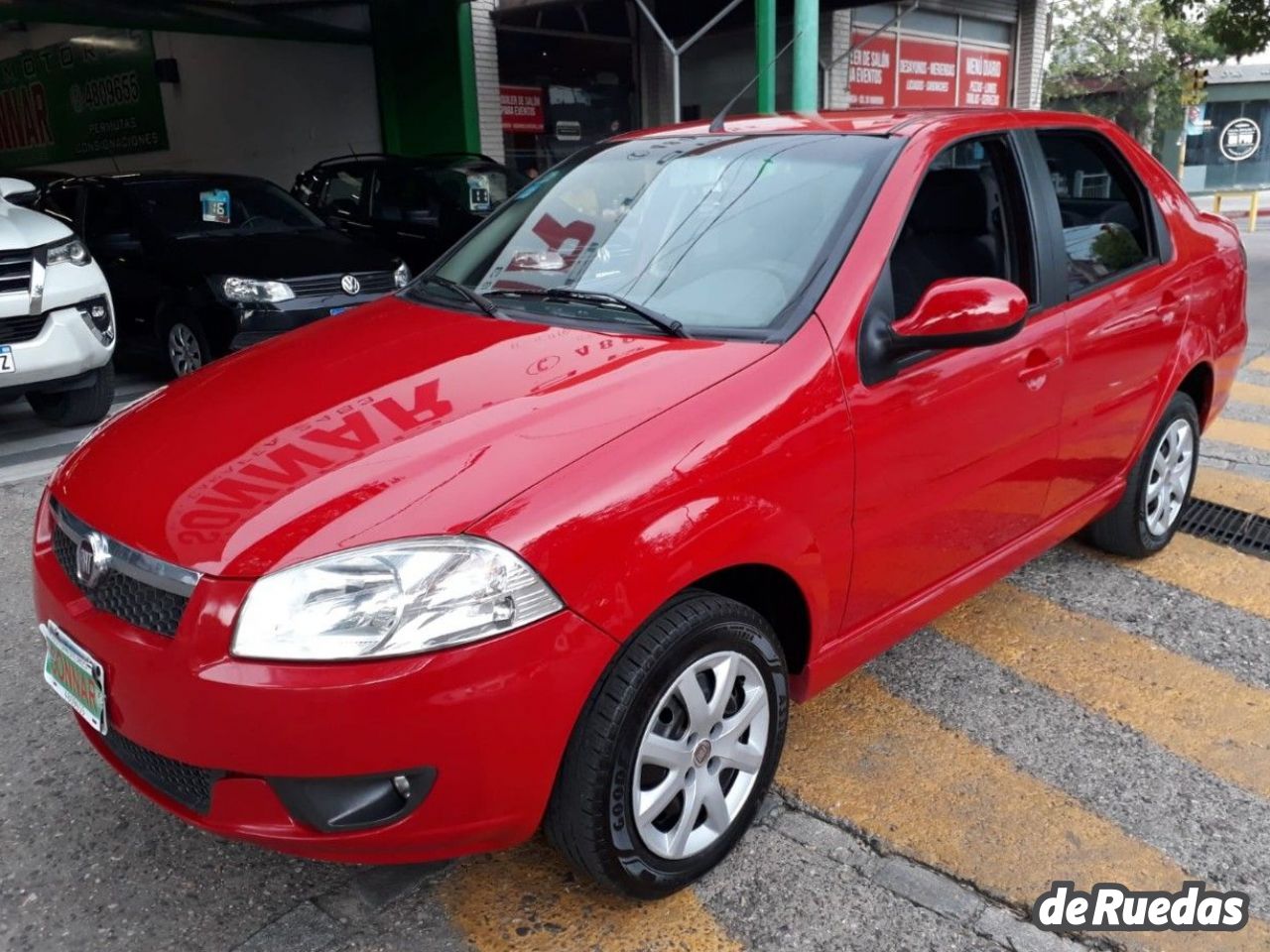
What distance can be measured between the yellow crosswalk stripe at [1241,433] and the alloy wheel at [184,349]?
651 centimetres

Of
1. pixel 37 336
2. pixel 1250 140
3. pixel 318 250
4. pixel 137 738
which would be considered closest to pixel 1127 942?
pixel 137 738

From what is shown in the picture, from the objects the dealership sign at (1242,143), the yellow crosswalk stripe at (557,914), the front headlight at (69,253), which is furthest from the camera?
the dealership sign at (1242,143)

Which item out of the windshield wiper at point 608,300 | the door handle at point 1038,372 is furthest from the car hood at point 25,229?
the door handle at point 1038,372

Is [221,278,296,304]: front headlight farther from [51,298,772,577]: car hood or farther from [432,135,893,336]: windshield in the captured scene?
[51,298,772,577]: car hood

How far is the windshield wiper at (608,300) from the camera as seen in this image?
2625 millimetres

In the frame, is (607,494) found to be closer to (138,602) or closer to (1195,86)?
(138,602)

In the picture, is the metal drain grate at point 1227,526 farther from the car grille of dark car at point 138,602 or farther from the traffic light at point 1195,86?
the traffic light at point 1195,86

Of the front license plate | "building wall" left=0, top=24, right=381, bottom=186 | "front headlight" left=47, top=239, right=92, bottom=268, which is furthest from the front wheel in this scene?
"building wall" left=0, top=24, right=381, bottom=186

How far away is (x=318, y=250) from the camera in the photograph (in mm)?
8039

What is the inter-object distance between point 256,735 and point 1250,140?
44.5 meters

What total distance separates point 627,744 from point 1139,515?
8.90 feet

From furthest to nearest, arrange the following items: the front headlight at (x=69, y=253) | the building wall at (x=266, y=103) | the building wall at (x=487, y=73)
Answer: the building wall at (x=266, y=103) → the building wall at (x=487, y=73) → the front headlight at (x=69, y=253)

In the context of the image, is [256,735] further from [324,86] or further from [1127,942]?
[324,86]

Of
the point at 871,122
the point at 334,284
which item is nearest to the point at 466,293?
the point at 871,122
